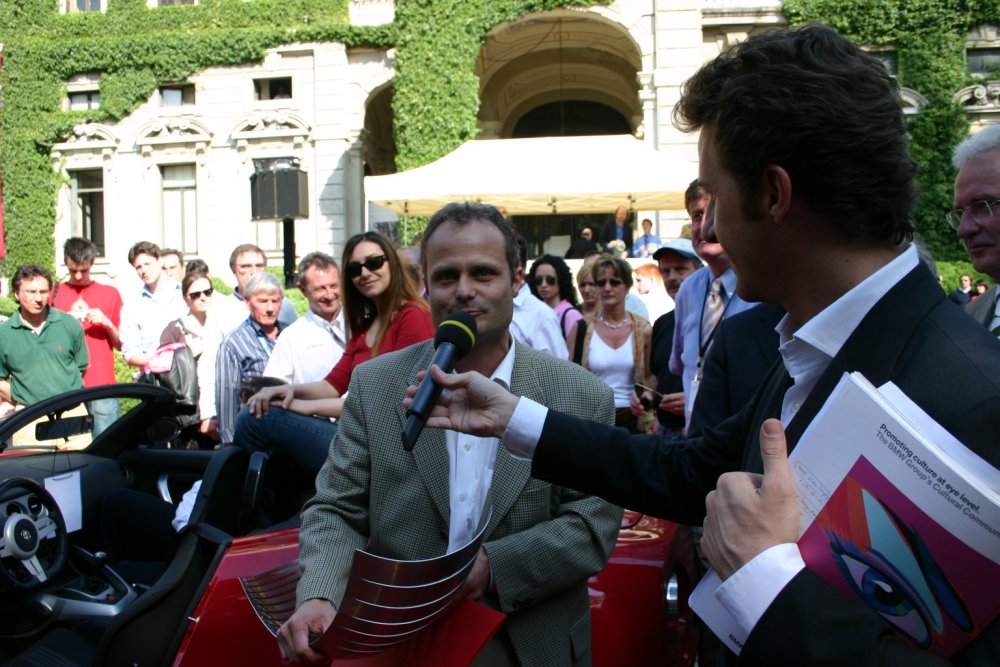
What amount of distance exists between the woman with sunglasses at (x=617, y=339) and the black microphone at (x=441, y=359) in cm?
447

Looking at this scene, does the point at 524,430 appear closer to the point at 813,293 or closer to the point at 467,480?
the point at 467,480

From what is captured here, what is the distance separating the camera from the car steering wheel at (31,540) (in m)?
3.20

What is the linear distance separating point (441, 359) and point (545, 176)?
9246mm

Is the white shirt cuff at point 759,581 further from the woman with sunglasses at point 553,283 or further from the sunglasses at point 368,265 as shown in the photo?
the woman with sunglasses at point 553,283

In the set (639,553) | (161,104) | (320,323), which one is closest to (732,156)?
(639,553)

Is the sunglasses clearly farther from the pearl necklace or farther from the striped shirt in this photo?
the pearl necklace

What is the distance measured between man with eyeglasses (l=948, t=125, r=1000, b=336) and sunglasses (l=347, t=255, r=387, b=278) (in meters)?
2.61

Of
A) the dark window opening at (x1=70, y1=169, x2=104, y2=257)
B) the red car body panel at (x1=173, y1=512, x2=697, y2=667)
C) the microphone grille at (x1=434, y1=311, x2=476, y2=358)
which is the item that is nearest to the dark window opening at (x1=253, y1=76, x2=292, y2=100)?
the dark window opening at (x1=70, y1=169, x2=104, y2=257)

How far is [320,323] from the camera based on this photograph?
546 cm

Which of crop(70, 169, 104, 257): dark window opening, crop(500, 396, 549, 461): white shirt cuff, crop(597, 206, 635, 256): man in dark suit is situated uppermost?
crop(70, 169, 104, 257): dark window opening

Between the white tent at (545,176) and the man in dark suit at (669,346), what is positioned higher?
the white tent at (545,176)

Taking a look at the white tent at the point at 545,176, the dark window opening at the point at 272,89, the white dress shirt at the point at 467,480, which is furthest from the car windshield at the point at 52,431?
the dark window opening at the point at 272,89

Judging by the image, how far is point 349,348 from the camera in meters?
A: 4.30

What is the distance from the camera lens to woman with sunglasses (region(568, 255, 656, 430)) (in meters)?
6.66
